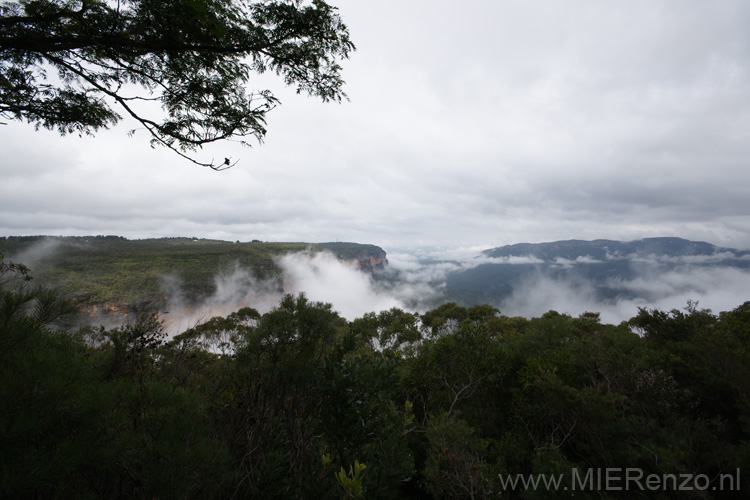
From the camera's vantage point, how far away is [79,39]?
3.25 metres

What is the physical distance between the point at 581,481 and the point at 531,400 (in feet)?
13.2

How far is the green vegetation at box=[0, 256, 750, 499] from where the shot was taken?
2.29m

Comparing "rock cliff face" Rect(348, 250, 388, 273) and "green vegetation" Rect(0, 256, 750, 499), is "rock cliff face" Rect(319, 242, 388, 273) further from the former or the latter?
"green vegetation" Rect(0, 256, 750, 499)

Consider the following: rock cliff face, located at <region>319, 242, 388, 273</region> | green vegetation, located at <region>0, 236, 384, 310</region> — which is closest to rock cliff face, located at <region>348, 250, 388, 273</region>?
rock cliff face, located at <region>319, 242, 388, 273</region>

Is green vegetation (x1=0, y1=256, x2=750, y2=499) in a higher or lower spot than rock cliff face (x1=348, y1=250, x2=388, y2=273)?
higher

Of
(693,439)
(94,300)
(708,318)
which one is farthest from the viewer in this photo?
(94,300)

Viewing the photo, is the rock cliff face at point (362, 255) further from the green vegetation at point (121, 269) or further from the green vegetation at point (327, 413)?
the green vegetation at point (327, 413)

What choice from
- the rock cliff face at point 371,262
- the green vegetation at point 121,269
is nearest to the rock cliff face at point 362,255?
the rock cliff face at point 371,262

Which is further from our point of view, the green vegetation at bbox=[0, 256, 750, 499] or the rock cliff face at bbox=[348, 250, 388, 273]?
the rock cliff face at bbox=[348, 250, 388, 273]

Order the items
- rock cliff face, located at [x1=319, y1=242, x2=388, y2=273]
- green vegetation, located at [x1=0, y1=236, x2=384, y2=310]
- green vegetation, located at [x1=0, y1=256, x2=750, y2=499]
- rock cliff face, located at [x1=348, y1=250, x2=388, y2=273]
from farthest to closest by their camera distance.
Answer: rock cliff face, located at [x1=348, y1=250, x2=388, y2=273] → rock cliff face, located at [x1=319, y1=242, x2=388, y2=273] → green vegetation, located at [x1=0, y1=236, x2=384, y2=310] → green vegetation, located at [x1=0, y1=256, x2=750, y2=499]

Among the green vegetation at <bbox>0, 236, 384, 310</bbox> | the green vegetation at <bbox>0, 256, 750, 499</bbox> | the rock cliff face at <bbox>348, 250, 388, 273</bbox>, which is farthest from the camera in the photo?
the rock cliff face at <bbox>348, 250, 388, 273</bbox>

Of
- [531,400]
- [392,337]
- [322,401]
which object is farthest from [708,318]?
[322,401]

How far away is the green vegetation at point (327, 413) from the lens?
2.29m

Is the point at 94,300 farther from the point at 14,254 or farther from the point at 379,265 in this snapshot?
the point at 379,265
